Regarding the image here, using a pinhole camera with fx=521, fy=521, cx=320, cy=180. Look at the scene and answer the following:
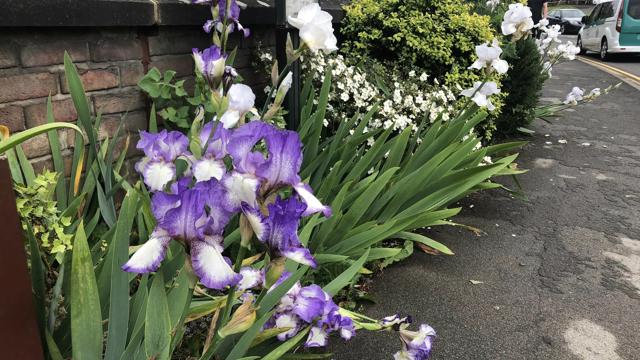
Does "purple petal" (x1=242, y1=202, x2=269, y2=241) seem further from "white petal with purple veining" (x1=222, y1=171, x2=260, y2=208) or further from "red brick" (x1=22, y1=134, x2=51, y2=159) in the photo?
"red brick" (x1=22, y1=134, x2=51, y2=159)

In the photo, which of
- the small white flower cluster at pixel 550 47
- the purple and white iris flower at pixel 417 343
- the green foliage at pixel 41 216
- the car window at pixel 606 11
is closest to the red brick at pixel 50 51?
the green foliage at pixel 41 216

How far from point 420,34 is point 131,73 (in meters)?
2.20

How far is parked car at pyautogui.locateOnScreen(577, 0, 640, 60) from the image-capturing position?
1275 cm

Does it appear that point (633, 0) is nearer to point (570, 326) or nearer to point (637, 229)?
point (637, 229)

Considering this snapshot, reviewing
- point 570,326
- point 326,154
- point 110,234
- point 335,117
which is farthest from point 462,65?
point 110,234

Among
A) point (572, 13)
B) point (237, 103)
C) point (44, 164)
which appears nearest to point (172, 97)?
point (44, 164)

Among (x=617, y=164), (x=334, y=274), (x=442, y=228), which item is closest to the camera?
(x=334, y=274)

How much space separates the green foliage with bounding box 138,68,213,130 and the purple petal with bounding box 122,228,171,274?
4.98 ft

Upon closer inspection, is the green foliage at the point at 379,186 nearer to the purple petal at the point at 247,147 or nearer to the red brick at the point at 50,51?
the red brick at the point at 50,51

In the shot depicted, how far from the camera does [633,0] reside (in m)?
12.6

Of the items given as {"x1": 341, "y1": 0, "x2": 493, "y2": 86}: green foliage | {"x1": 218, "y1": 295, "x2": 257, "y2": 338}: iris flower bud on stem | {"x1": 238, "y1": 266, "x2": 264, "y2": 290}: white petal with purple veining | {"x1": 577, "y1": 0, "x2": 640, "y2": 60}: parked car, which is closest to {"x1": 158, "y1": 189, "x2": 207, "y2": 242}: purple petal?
{"x1": 218, "y1": 295, "x2": 257, "y2": 338}: iris flower bud on stem

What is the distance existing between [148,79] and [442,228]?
1799 mm

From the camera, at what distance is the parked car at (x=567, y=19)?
2431cm

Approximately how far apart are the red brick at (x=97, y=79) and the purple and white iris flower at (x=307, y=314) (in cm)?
136
